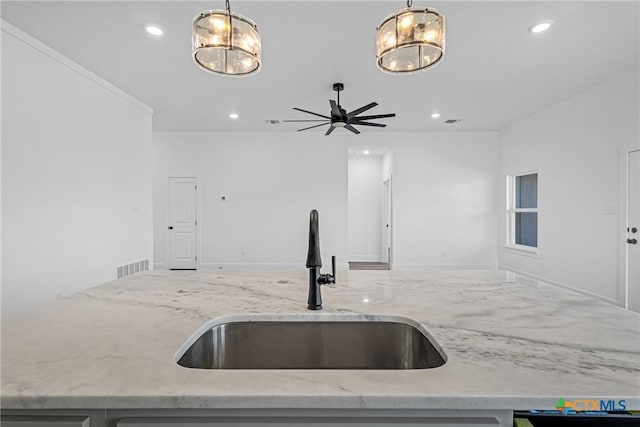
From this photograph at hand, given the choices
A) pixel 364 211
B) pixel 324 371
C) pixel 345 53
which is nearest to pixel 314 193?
pixel 364 211

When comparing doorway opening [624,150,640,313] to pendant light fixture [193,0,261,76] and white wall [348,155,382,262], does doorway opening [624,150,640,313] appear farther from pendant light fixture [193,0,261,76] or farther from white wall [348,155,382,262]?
white wall [348,155,382,262]

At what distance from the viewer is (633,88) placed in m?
3.63

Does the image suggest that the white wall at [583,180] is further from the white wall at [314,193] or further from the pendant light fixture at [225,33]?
the pendant light fixture at [225,33]

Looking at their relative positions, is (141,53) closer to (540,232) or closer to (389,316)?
(389,316)

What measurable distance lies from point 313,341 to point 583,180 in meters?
4.89

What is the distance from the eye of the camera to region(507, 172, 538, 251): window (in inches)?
220

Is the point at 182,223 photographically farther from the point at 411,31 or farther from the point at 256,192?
the point at 411,31

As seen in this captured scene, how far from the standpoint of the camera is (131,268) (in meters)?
4.59

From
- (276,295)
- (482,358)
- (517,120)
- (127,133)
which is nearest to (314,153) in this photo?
(127,133)

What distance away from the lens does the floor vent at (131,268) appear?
436 cm

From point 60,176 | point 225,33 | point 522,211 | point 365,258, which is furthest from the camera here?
point 365,258

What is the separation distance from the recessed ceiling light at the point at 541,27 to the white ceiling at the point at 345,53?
2.6 inches

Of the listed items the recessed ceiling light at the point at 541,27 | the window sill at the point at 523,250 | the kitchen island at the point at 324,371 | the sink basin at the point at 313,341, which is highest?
the recessed ceiling light at the point at 541,27

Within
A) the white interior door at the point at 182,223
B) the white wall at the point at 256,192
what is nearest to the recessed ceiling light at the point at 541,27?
the white wall at the point at 256,192
